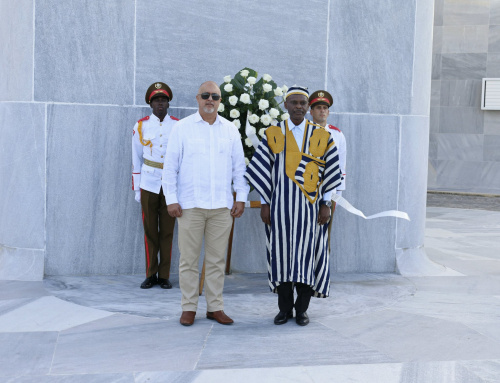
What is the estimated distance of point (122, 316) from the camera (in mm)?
6020

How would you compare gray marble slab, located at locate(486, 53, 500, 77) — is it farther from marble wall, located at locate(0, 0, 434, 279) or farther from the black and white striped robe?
the black and white striped robe

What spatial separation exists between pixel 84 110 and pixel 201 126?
90.4 inches

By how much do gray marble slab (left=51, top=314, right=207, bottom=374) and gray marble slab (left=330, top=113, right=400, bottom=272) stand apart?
2891mm

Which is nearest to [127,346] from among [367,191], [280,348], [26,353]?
[26,353]

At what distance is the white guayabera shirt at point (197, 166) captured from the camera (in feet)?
18.6

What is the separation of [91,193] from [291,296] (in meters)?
2.77

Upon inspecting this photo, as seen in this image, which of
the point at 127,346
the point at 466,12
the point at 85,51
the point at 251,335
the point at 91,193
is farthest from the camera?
the point at 466,12

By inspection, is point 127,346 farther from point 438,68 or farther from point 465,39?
point 465,39

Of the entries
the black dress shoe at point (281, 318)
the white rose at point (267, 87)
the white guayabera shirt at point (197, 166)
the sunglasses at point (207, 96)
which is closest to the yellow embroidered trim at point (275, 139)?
the white guayabera shirt at point (197, 166)

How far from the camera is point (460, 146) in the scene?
18953 mm

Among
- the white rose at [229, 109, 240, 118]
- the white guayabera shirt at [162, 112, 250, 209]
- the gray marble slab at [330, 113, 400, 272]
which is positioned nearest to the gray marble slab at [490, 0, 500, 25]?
the gray marble slab at [330, 113, 400, 272]

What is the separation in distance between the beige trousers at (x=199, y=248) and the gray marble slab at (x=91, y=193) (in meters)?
2.13

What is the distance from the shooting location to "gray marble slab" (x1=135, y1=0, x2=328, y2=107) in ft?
25.2

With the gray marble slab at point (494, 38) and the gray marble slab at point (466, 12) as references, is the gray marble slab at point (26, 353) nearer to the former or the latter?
the gray marble slab at point (494, 38)
